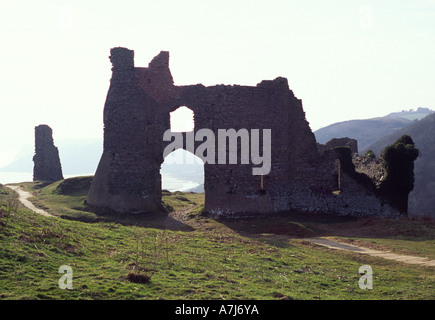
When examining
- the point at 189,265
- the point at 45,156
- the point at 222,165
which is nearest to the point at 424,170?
the point at 222,165

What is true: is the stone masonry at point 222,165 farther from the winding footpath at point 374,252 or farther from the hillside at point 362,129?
the hillside at point 362,129

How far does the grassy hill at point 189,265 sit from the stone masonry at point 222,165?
17.2 ft

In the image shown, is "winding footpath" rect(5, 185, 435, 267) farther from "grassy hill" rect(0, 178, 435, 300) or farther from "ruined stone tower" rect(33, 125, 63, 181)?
"ruined stone tower" rect(33, 125, 63, 181)

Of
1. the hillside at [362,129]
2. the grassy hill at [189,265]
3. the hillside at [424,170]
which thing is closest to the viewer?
the grassy hill at [189,265]

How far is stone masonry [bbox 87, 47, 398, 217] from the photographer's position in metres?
24.5

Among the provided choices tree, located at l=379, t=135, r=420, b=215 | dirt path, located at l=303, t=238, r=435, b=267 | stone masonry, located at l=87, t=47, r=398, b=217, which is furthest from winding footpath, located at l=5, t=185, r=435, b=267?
tree, located at l=379, t=135, r=420, b=215

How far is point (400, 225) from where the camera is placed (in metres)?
20.6

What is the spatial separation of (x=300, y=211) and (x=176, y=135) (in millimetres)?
8526

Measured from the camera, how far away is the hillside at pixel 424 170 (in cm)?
6019

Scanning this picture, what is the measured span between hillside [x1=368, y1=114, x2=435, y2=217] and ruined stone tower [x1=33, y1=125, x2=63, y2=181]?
42.4m

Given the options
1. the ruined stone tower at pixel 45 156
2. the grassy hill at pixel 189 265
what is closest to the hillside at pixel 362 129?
the ruined stone tower at pixel 45 156

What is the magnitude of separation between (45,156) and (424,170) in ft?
184
